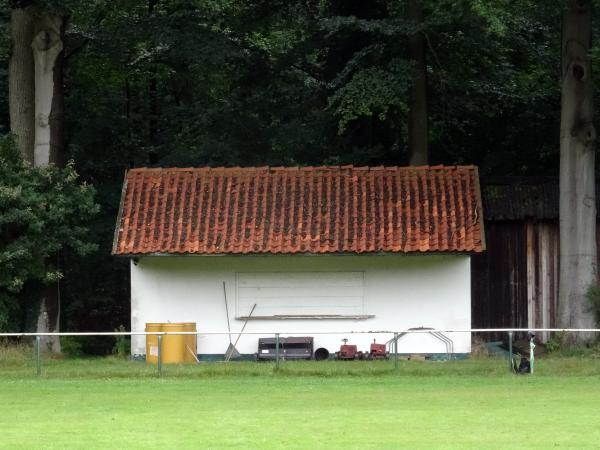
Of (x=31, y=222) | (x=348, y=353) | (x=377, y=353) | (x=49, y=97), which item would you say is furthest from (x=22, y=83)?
(x=377, y=353)

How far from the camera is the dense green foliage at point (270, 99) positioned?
34031 mm

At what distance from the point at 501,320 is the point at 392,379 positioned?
8.47 m

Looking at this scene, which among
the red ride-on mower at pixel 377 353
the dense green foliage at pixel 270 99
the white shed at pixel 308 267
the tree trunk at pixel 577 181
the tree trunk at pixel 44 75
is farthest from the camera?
the dense green foliage at pixel 270 99

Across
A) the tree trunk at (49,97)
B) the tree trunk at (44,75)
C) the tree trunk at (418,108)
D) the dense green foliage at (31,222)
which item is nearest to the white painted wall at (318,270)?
Answer: the dense green foliage at (31,222)

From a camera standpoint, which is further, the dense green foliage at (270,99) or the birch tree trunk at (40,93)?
the dense green foliage at (270,99)

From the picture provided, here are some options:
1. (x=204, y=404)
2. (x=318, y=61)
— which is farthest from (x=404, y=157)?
(x=204, y=404)

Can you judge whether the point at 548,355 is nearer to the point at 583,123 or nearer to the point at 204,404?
the point at 583,123

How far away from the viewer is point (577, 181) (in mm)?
28969

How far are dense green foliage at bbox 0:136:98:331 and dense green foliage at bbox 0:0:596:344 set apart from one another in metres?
4.27

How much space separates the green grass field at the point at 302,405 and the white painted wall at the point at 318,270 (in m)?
1.87

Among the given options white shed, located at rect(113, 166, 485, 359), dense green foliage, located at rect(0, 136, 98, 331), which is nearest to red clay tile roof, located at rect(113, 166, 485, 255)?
white shed, located at rect(113, 166, 485, 359)

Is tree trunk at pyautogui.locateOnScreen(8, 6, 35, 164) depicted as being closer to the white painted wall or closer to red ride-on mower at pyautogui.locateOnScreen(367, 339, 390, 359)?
the white painted wall

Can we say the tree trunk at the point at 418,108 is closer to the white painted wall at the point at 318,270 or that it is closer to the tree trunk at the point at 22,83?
the white painted wall at the point at 318,270

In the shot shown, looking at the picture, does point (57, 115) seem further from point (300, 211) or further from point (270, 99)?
point (270, 99)
